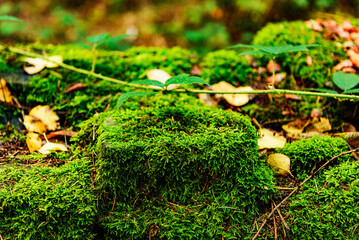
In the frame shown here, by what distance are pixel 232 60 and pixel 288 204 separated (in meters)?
1.43

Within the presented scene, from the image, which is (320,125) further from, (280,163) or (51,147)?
(51,147)

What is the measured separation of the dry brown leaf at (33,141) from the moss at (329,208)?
1710mm

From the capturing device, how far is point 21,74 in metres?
2.19

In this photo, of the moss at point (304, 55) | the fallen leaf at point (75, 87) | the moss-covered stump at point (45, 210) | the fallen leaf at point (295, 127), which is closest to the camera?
the moss-covered stump at point (45, 210)

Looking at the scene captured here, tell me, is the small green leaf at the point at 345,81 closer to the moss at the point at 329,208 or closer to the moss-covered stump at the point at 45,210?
the moss at the point at 329,208

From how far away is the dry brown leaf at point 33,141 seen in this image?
67.5 inches

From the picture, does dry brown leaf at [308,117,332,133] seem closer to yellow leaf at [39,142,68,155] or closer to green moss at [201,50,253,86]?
green moss at [201,50,253,86]

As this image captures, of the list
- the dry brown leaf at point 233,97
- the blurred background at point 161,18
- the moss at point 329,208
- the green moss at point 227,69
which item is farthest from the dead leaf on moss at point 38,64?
the blurred background at point 161,18

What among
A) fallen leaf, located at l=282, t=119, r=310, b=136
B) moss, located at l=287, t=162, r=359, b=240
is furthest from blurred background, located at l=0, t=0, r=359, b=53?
moss, located at l=287, t=162, r=359, b=240

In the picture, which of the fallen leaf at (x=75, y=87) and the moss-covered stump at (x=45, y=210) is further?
the fallen leaf at (x=75, y=87)

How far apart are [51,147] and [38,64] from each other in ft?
3.22

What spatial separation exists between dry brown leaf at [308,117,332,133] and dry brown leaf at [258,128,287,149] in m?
0.35

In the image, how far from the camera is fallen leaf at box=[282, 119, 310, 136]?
6.50 ft

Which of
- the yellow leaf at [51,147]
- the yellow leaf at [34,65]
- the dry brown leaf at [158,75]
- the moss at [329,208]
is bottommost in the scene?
the moss at [329,208]
